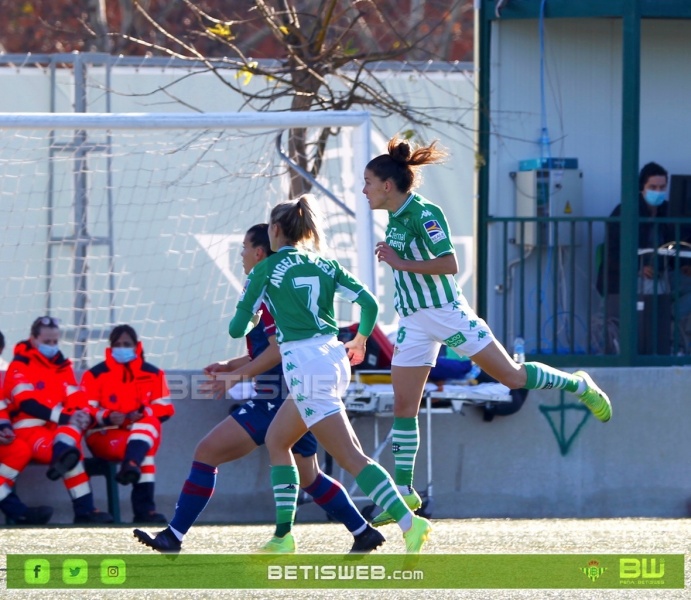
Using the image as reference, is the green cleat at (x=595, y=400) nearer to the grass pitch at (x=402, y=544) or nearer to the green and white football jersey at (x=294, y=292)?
the grass pitch at (x=402, y=544)

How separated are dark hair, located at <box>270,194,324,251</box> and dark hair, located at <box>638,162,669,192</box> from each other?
4.77 metres

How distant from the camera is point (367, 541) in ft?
19.6

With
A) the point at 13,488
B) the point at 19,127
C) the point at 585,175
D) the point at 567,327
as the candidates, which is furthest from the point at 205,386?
the point at 585,175

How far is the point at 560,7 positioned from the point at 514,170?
1.37 m

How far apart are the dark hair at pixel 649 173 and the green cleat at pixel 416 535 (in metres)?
5.16

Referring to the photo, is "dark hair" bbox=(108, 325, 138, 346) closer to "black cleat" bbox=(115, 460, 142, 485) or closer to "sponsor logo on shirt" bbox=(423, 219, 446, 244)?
"black cleat" bbox=(115, 460, 142, 485)

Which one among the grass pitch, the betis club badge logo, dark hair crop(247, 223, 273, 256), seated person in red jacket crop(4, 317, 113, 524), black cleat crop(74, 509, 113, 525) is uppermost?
dark hair crop(247, 223, 273, 256)

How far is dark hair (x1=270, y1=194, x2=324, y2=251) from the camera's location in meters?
5.98

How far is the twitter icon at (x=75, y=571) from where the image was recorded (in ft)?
18.3

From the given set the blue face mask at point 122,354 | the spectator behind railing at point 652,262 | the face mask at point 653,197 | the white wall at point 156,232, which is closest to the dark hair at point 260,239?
the blue face mask at point 122,354

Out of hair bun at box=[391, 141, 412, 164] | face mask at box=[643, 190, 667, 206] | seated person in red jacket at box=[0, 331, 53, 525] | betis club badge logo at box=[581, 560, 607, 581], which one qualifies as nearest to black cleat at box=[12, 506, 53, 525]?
seated person in red jacket at box=[0, 331, 53, 525]

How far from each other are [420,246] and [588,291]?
4452 millimetres

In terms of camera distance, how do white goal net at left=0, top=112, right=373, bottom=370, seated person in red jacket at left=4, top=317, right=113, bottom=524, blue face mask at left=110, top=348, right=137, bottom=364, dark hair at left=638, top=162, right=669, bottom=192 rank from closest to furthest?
seated person in red jacket at left=4, top=317, right=113, bottom=524 < blue face mask at left=110, top=348, right=137, bottom=364 < white goal net at left=0, top=112, right=373, bottom=370 < dark hair at left=638, top=162, right=669, bottom=192

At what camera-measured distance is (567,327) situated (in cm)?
1051
